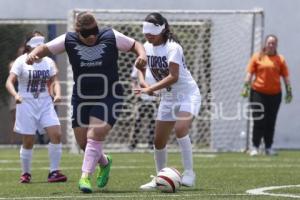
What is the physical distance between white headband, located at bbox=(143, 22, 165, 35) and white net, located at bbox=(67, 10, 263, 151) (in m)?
9.93

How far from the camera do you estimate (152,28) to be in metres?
10.7

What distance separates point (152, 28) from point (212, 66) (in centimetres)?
1049

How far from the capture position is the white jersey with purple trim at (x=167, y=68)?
10.6m

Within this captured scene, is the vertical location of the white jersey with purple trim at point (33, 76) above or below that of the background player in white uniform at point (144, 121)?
above

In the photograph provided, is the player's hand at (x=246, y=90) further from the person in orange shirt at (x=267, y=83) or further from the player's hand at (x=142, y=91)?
the player's hand at (x=142, y=91)

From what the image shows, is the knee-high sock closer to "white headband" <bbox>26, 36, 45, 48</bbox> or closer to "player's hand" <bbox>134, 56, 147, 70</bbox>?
"player's hand" <bbox>134, 56, 147, 70</bbox>

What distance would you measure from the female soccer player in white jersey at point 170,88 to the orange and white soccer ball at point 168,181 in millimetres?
276

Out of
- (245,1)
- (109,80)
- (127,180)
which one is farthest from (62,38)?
(245,1)

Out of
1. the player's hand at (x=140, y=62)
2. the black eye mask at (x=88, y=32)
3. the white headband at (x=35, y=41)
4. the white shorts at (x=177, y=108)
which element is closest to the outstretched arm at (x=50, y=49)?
the black eye mask at (x=88, y=32)

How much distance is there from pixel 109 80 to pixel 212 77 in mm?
10887

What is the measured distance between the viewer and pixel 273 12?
2136 centimetres

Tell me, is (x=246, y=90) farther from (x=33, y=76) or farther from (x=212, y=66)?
(x=33, y=76)

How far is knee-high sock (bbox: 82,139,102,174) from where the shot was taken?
1012 cm

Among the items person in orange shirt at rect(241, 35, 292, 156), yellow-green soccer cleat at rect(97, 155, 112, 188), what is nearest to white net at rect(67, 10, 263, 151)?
person in orange shirt at rect(241, 35, 292, 156)
